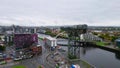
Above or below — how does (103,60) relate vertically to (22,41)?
below

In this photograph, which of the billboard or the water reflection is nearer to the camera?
the water reflection

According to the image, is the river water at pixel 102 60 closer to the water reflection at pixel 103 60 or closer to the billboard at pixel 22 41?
the water reflection at pixel 103 60

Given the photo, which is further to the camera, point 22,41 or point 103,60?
point 22,41

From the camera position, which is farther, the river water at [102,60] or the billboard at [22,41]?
the billboard at [22,41]

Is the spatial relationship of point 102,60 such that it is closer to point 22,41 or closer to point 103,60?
point 103,60

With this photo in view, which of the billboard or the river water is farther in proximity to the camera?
the billboard

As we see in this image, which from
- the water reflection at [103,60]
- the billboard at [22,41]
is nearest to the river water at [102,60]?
the water reflection at [103,60]

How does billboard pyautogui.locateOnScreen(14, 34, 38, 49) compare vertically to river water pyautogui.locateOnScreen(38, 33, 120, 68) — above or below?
above

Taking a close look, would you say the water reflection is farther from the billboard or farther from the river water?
the billboard

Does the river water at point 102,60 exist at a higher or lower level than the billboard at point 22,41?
lower

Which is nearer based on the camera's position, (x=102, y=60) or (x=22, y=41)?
(x=102, y=60)

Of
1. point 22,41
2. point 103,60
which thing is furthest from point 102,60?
point 22,41

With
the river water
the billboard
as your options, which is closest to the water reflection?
the river water

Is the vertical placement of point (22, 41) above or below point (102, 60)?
above
